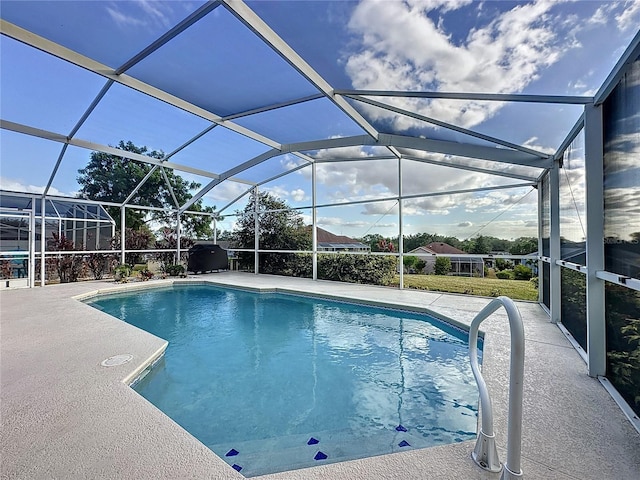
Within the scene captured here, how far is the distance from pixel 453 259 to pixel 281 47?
655 centimetres

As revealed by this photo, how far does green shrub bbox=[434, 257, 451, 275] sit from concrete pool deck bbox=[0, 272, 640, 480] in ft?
13.5

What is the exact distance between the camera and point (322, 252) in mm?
10734

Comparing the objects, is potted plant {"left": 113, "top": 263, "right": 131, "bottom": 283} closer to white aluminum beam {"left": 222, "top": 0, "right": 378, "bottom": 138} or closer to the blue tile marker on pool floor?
white aluminum beam {"left": 222, "top": 0, "right": 378, "bottom": 138}

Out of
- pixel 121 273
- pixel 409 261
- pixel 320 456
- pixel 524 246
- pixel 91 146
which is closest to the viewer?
pixel 320 456

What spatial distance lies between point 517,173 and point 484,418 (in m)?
6.49

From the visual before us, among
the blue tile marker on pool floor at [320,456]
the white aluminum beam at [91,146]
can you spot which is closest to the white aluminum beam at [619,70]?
the blue tile marker on pool floor at [320,456]

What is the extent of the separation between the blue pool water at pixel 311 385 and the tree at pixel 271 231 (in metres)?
5.52

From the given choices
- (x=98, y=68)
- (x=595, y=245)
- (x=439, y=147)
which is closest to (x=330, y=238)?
(x=439, y=147)

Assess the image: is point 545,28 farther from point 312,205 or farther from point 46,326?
point 312,205

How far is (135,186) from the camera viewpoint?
10.9m

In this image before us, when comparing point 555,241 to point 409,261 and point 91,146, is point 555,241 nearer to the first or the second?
point 409,261

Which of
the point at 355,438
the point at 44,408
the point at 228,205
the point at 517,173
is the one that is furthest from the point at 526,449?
the point at 228,205

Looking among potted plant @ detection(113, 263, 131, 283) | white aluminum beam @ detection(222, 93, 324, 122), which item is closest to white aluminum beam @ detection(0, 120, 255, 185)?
potted plant @ detection(113, 263, 131, 283)

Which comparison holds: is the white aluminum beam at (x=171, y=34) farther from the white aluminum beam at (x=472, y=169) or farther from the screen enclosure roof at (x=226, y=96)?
the white aluminum beam at (x=472, y=169)
